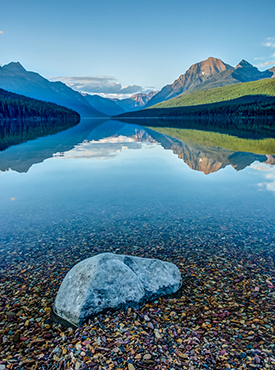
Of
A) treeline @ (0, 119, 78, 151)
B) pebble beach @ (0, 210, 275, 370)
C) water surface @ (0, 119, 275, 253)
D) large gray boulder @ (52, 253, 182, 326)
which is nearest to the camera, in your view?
pebble beach @ (0, 210, 275, 370)

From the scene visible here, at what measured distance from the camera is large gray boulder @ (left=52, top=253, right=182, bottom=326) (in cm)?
622

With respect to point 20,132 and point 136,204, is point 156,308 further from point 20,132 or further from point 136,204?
point 20,132

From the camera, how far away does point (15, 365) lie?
5.02m

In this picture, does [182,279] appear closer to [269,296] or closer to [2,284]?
[269,296]

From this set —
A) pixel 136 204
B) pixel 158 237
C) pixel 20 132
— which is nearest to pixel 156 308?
pixel 158 237

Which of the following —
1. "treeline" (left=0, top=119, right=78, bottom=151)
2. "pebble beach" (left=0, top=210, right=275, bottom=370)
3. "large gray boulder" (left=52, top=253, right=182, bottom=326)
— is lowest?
"pebble beach" (left=0, top=210, right=275, bottom=370)

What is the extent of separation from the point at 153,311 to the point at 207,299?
167cm

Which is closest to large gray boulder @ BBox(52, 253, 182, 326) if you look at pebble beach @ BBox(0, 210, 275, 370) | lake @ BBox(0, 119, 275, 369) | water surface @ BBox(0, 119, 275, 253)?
pebble beach @ BBox(0, 210, 275, 370)

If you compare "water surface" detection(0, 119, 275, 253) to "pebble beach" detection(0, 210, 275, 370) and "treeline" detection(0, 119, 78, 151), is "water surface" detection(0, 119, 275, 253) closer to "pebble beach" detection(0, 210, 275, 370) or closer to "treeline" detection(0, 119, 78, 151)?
"pebble beach" detection(0, 210, 275, 370)

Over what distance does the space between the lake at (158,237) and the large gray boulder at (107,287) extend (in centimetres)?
46

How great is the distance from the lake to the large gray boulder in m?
0.46

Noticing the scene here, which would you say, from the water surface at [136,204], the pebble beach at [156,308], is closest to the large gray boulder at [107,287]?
the pebble beach at [156,308]

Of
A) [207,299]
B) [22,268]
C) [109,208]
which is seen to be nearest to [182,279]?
[207,299]

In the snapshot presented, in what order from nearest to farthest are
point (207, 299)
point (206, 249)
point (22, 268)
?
point (207, 299), point (22, 268), point (206, 249)
